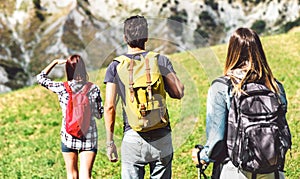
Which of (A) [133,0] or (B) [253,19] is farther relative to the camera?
(A) [133,0]

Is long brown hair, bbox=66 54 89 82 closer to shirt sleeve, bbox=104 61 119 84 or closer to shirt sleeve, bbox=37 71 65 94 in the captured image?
shirt sleeve, bbox=37 71 65 94

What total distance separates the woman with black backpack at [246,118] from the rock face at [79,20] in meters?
123

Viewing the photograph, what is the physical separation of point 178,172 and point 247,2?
5158 inches

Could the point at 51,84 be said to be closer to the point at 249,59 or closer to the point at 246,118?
the point at 249,59

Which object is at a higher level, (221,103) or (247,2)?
(247,2)

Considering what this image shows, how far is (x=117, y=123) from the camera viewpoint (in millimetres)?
16188

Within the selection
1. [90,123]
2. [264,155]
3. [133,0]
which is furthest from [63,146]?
[133,0]

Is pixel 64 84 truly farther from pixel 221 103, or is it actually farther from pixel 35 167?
pixel 35 167

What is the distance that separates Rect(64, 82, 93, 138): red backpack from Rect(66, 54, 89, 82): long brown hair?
17cm

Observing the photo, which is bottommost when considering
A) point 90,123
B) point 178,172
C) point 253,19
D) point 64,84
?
point 178,172

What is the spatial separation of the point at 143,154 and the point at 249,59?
163 cm

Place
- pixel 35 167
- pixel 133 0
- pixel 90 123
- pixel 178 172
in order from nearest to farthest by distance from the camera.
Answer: pixel 90 123
pixel 178 172
pixel 35 167
pixel 133 0

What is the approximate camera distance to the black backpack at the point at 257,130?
5105 mm

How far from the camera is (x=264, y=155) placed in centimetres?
512
